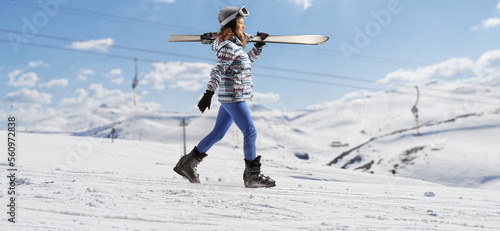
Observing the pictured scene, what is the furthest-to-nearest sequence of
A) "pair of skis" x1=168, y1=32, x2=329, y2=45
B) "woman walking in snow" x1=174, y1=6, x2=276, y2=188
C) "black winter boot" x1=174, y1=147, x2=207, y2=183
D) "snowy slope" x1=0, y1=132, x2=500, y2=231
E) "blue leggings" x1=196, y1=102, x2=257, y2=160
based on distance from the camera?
"pair of skis" x1=168, y1=32, x2=329, y2=45, "black winter boot" x1=174, y1=147, x2=207, y2=183, "blue leggings" x1=196, y1=102, x2=257, y2=160, "woman walking in snow" x1=174, y1=6, x2=276, y2=188, "snowy slope" x1=0, y1=132, x2=500, y2=231

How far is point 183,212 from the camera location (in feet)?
Answer: 10.7

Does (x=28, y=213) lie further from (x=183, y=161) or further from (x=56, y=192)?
(x=183, y=161)

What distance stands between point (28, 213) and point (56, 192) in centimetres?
70

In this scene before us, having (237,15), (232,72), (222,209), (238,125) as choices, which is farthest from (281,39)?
(222,209)

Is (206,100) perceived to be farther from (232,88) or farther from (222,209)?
(222,209)

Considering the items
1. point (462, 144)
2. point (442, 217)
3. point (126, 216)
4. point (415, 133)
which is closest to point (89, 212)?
point (126, 216)

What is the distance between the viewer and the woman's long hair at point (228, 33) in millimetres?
4562

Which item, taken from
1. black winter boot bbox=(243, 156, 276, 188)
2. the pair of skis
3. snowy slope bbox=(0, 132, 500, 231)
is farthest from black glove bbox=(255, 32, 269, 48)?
snowy slope bbox=(0, 132, 500, 231)

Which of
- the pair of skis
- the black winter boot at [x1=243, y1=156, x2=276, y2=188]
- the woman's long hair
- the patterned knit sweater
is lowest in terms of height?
the black winter boot at [x1=243, y1=156, x2=276, y2=188]

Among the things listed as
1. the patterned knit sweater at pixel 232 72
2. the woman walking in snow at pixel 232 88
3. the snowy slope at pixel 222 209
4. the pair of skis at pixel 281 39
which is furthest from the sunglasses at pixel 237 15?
the snowy slope at pixel 222 209

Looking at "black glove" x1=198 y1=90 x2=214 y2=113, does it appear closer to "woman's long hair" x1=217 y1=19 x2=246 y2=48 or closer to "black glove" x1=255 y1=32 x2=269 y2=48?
"woman's long hair" x1=217 y1=19 x2=246 y2=48

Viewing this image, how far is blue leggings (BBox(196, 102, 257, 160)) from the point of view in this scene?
14.7 ft

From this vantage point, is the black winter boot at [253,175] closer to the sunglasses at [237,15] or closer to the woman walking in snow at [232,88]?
the woman walking in snow at [232,88]

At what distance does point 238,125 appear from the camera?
473 centimetres
